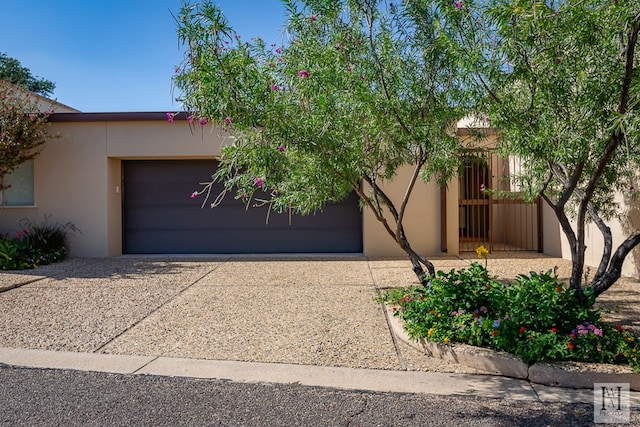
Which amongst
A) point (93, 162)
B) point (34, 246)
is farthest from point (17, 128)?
point (34, 246)

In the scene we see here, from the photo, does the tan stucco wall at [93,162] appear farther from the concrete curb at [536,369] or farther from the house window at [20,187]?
the concrete curb at [536,369]

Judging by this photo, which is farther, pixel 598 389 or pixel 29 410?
pixel 598 389

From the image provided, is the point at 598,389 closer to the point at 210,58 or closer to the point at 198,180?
the point at 210,58

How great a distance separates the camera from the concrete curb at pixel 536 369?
421 cm

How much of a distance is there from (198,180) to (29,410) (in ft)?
31.2

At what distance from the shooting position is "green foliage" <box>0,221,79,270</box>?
10719 millimetres

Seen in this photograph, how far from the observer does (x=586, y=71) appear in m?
4.64

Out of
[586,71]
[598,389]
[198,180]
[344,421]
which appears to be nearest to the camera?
[344,421]

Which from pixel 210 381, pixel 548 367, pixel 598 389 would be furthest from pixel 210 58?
pixel 598 389

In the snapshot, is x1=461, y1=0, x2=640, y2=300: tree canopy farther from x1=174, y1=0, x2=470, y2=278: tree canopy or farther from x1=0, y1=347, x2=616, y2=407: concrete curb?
x1=0, y1=347, x2=616, y2=407: concrete curb

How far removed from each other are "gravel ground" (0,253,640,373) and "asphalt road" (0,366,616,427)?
0.77 metres

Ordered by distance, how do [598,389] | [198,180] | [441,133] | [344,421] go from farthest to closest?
[198,180] < [441,133] < [598,389] < [344,421]

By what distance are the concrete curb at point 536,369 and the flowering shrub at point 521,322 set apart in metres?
Answer: 0.08

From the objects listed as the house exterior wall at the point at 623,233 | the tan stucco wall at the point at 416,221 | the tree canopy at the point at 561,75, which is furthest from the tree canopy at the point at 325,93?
the tan stucco wall at the point at 416,221
